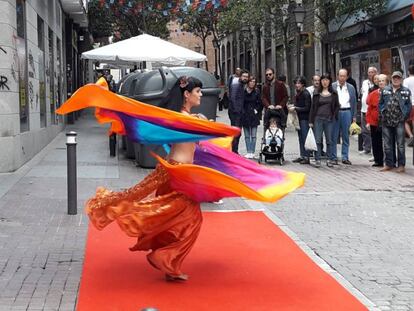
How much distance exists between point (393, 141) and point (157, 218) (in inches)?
322

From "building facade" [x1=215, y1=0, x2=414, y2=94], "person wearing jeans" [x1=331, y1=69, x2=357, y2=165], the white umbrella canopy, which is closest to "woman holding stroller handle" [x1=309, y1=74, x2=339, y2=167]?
"person wearing jeans" [x1=331, y1=69, x2=357, y2=165]

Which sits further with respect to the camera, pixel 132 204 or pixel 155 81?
pixel 155 81

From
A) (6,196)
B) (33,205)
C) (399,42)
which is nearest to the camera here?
(33,205)

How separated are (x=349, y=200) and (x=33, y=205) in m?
4.52

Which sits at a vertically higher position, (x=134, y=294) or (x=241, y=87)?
(x=241, y=87)

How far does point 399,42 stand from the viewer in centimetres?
2034

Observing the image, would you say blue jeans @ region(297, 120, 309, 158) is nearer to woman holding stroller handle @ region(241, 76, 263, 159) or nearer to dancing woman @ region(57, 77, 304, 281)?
woman holding stroller handle @ region(241, 76, 263, 159)

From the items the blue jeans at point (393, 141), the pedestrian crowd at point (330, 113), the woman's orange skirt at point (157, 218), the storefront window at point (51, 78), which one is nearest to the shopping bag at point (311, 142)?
the pedestrian crowd at point (330, 113)

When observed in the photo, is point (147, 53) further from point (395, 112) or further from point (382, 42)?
point (382, 42)

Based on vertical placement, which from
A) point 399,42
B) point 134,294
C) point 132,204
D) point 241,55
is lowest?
point 134,294

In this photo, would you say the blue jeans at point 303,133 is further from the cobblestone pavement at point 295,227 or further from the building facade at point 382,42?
the building facade at point 382,42

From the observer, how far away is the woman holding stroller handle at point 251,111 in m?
14.3

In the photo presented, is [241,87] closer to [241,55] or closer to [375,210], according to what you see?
[375,210]

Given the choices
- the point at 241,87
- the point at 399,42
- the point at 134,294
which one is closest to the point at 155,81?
the point at 241,87
